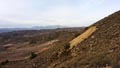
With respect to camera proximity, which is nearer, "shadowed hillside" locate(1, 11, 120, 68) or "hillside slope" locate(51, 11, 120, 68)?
"hillside slope" locate(51, 11, 120, 68)

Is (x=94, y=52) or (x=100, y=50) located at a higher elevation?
(x=100, y=50)

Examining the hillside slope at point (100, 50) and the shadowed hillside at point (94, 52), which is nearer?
the hillside slope at point (100, 50)

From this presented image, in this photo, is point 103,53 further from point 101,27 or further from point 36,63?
point 36,63

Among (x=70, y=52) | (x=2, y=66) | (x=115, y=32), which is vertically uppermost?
(x=115, y=32)

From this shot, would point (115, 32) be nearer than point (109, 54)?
No

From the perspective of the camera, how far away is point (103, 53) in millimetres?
17125

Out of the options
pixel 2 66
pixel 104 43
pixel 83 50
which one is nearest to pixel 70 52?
pixel 83 50

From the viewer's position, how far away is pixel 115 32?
21828 mm

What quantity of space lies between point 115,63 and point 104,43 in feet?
17.3

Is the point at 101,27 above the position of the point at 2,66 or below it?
above

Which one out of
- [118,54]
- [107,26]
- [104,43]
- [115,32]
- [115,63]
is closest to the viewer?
[115,63]

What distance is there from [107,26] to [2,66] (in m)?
13.4

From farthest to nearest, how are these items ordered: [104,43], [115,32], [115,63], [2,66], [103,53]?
Answer: [2,66] → [115,32] → [104,43] → [103,53] → [115,63]

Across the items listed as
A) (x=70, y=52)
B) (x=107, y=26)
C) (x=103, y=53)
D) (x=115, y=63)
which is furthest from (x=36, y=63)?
(x=115, y=63)
